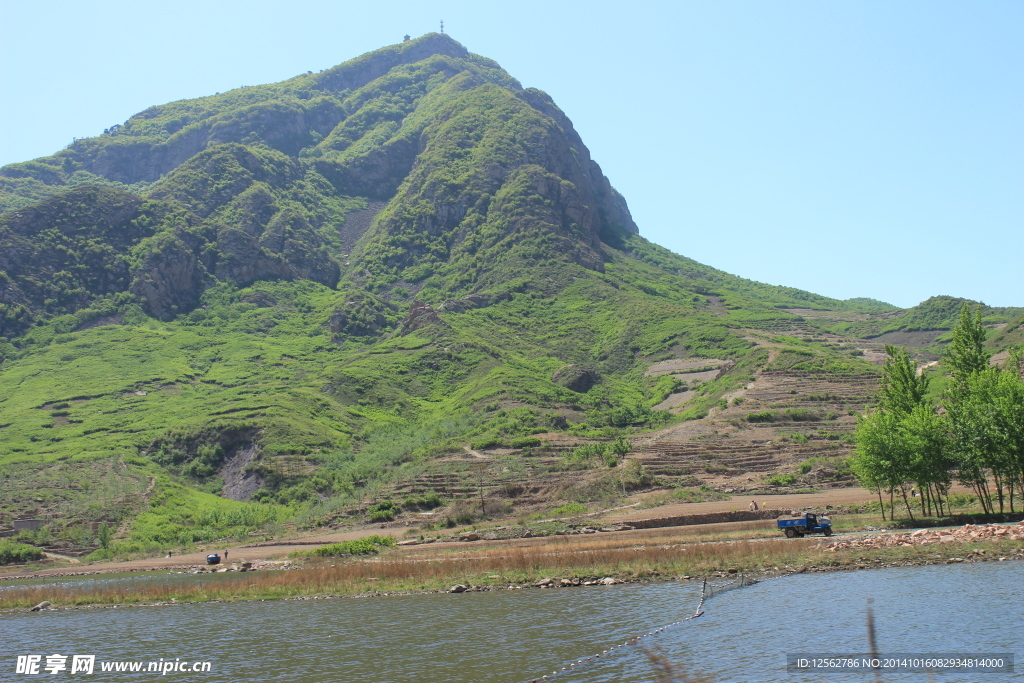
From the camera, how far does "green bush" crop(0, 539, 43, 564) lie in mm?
79812

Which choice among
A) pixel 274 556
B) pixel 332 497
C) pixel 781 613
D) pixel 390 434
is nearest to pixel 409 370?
pixel 390 434

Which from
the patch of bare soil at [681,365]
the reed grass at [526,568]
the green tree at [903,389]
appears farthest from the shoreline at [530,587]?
the patch of bare soil at [681,365]

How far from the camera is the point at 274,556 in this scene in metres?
67.6

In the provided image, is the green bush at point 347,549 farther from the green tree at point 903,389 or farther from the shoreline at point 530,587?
the green tree at point 903,389

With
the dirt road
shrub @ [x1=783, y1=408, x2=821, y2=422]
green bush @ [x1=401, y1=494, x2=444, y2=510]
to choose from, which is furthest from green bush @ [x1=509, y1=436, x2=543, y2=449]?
shrub @ [x1=783, y1=408, x2=821, y2=422]

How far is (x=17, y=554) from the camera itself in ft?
263

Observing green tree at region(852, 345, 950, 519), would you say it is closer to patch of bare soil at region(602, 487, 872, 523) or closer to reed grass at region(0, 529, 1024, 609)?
patch of bare soil at region(602, 487, 872, 523)

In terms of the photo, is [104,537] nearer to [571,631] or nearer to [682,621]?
[571,631]

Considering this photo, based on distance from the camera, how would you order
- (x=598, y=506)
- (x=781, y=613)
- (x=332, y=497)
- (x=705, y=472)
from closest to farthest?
(x=781, y=613), (x=598, y=506), (x=705, y=472), (x=332, y=497)

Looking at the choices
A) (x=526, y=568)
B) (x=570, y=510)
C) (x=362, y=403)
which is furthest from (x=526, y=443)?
(x=526, y=568)

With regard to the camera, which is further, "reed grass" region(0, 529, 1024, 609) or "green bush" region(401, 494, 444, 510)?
"green bush" region(401, 494, 444, 510)

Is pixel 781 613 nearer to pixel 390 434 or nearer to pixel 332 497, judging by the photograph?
pixel 332 497

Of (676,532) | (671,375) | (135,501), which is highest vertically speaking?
(671,375)

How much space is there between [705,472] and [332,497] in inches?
1828
